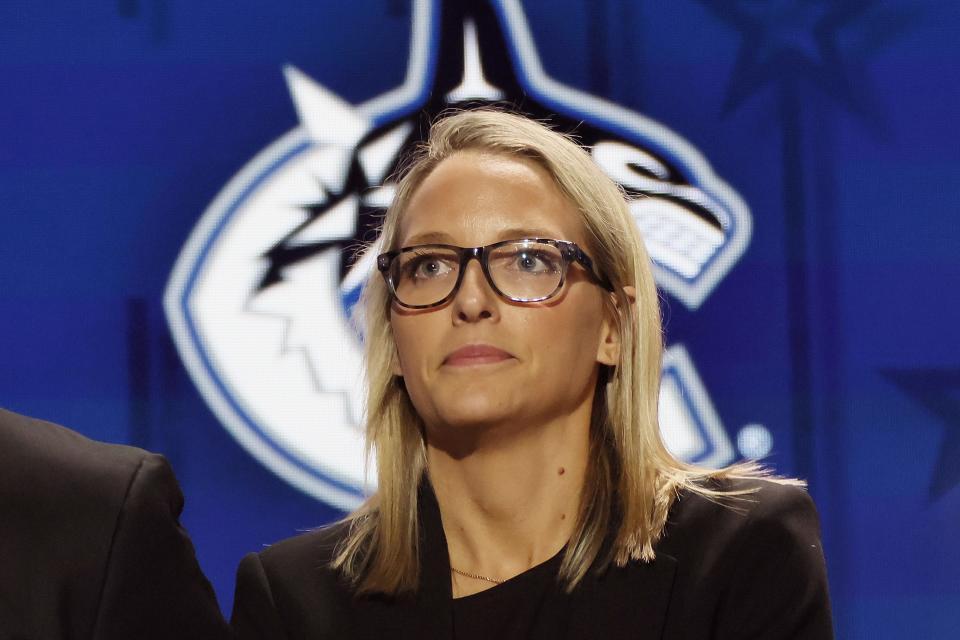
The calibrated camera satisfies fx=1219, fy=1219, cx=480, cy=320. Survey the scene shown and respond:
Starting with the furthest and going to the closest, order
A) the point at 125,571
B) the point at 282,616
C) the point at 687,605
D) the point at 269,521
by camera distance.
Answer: the point at 269,521 → the point at 282,616 → the point at 687,605 → the point at 125,571

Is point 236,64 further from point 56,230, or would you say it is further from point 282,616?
point 282,616

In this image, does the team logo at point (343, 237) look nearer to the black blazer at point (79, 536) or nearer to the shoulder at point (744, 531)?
the shoulder at point (744, 531)

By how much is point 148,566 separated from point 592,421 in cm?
80

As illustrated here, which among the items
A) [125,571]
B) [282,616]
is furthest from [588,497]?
[125,571]

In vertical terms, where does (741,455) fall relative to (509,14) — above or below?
below

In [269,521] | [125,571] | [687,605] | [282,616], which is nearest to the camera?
[125,571]

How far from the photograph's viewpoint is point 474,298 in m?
1.61

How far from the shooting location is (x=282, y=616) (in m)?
1.68

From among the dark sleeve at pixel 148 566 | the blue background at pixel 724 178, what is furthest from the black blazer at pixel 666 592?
the blue background at pixel 724 178

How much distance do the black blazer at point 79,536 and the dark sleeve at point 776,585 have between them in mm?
746

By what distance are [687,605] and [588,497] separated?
0.73ft

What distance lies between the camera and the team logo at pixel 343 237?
2402 mm

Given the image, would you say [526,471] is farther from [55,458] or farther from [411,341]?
[55,458]

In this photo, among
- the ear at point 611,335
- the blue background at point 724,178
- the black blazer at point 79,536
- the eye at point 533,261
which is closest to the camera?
the black blazer at point 79,536
